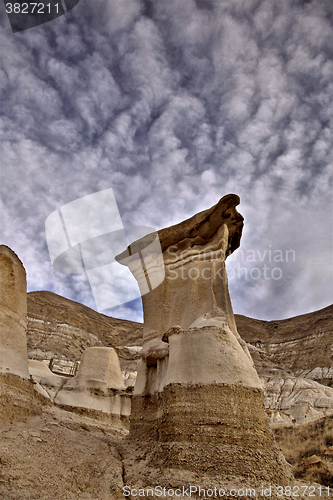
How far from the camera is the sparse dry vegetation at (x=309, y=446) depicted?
6.86 meters

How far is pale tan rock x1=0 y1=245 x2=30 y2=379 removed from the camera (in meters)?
5.48

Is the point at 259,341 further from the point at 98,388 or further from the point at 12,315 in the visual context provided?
the point at 12,315

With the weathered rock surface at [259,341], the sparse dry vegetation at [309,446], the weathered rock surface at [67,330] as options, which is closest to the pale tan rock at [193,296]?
the sparse dry vegetation at [309,446]

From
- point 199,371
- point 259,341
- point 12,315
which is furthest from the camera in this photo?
point 259,341

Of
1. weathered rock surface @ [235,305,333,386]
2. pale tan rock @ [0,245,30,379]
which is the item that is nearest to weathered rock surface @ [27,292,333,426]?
weathered rock surface @ [235,305,333,386]

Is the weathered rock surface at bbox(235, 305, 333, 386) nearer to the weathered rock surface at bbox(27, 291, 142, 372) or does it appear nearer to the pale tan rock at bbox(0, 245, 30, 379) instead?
the weathered rock surface at bbox(27, 291, 142, 372)

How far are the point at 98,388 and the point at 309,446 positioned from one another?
7315 mm

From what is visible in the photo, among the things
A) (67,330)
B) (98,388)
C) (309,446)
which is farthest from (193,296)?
(67,330)

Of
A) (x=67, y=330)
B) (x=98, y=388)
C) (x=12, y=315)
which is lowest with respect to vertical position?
(x=98, y=388)

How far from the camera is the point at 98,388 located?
A: 11.0 metres

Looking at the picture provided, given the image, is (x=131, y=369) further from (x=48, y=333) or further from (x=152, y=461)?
(x=152, y=461)

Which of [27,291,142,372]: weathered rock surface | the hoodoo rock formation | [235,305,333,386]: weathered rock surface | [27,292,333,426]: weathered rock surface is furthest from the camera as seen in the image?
[235,305,333,386]: weathered rock surface

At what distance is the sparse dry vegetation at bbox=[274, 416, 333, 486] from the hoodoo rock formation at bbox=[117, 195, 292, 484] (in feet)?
12.1

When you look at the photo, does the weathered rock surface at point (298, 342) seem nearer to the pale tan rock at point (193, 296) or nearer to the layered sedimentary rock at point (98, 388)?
the layered sedimentary rock at point (98, 388)
